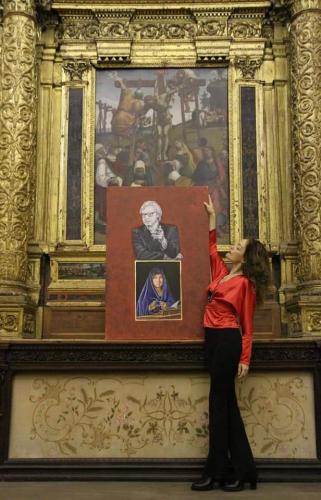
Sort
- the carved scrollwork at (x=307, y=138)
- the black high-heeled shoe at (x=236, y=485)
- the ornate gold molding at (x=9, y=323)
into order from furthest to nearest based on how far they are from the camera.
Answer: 1. the carved scrollwork at (x=307, y=138)
2. the ornate gold molding at (x=9, y=323)
3. the black high-heeled shoe at (x=236, y=485)

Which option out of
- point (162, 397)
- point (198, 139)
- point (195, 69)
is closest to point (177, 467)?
point (162, 397)

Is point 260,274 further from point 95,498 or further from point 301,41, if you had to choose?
point 301,41

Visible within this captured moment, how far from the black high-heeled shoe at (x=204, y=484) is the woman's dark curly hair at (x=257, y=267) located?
1394 mm

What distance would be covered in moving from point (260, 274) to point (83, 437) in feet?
6.08

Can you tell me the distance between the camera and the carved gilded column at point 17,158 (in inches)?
276

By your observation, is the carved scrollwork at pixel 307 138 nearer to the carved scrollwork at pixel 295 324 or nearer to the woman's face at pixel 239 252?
the carved scrollwork at pixel 295 324

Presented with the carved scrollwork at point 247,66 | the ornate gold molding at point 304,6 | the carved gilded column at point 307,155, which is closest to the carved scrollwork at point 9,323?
the carved gilded column at point 307,155

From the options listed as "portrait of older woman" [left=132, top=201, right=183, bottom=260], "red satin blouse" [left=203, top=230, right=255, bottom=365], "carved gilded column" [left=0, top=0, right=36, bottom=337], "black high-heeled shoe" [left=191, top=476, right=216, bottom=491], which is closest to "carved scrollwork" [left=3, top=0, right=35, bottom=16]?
"carved gilded column" [left=0, top=0, right=36, bottom=337]

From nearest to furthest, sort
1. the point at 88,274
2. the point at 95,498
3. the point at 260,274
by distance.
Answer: the point at 95,498
the point at 260,274
the point at 88,274

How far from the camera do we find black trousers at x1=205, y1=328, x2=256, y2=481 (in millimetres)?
4375

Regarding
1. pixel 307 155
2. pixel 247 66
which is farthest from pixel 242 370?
pixel 247 66

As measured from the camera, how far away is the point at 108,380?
4879 mm

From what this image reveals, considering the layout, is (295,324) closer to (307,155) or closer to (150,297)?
(307,155)

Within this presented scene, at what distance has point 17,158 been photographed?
7.42 m
